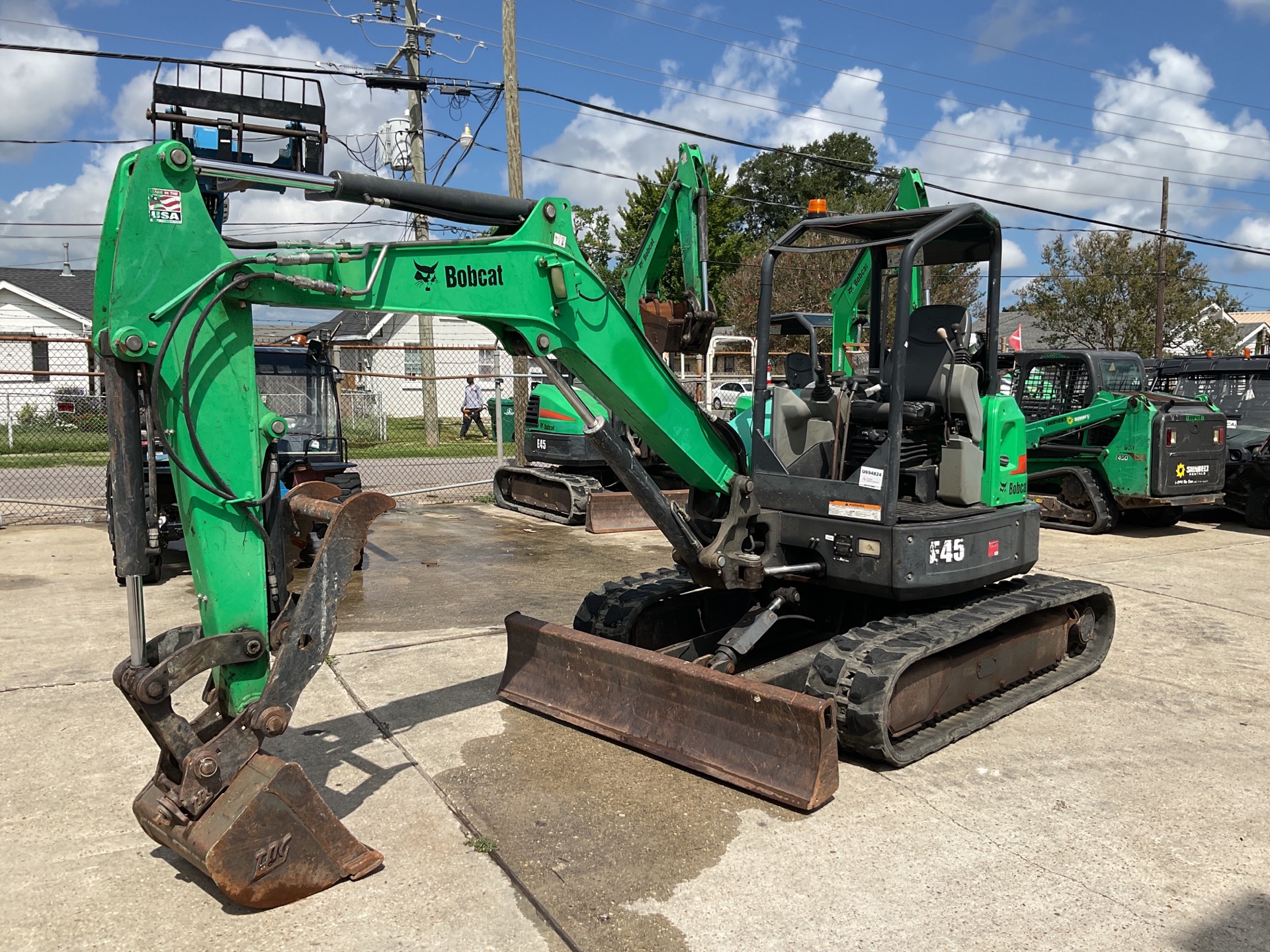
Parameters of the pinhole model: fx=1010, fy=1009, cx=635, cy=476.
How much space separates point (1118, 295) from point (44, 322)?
3511 cm

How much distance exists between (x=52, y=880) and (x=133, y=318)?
2.17 m

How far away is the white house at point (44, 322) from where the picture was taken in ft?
83.5

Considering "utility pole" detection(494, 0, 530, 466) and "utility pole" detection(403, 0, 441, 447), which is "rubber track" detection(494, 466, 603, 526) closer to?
"utility pole" detection(494, 0, 530, 466)

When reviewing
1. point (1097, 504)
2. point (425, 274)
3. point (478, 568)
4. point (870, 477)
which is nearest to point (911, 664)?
point (870, 477)

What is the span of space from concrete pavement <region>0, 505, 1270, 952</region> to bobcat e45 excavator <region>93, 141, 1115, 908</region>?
0.23 meters

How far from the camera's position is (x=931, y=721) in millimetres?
5527

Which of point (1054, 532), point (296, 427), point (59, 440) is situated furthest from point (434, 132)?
point (1054, 532)

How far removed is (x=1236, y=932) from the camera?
3.59 m

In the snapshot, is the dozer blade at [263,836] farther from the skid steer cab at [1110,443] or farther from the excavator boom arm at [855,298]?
the skid steer cab at [1110,443]

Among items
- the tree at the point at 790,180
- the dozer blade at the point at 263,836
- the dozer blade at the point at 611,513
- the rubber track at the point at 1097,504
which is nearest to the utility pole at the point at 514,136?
the dozer blade at the point at 611,513

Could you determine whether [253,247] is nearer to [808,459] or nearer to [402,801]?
[402,801]

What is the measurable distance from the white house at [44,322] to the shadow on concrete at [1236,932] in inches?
858

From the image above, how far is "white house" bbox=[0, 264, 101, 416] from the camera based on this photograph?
25.5 m

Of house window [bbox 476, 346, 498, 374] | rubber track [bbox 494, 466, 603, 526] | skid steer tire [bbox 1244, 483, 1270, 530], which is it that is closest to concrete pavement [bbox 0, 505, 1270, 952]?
rubber track [bbox 494, 466, 603, 526]
